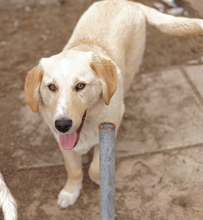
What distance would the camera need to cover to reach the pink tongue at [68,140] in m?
2.88

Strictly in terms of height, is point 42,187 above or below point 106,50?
below

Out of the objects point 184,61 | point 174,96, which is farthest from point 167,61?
point 174,96

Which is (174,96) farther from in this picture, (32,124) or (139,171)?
(32,124)

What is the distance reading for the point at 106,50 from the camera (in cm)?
360

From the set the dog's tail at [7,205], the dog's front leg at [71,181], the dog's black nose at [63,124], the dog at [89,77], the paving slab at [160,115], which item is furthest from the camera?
the paving slab at [160,115]

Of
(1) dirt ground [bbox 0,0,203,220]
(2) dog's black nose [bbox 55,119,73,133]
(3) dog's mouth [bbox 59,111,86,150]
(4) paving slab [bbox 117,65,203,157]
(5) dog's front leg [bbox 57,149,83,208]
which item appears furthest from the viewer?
(4) paving slab [bbox 117,65,203,157]

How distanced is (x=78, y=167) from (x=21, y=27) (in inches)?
163

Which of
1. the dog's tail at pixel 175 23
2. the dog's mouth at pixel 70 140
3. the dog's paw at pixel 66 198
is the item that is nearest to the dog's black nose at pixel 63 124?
the dog's mouth at pixel 70 140

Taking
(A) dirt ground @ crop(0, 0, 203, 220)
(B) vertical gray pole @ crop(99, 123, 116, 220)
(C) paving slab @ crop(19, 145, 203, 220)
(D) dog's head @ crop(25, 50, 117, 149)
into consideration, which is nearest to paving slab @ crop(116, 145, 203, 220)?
(C) paving slab @ crop(19, 145, 203, 220)

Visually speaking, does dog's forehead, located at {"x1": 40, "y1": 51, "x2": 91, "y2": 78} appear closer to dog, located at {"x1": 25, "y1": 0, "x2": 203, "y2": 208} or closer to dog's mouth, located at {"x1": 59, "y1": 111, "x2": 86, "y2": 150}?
dog, located at {"x1": 25, "y1": 0, "x2": 203, "y2": 208}

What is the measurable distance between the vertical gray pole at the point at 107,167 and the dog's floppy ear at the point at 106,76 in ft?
2.10

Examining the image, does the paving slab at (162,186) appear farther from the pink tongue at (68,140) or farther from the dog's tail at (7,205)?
the dog's tail at (7,205)

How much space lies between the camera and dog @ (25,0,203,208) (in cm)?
273

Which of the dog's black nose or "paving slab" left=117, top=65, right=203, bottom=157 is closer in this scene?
the dog's black nose
